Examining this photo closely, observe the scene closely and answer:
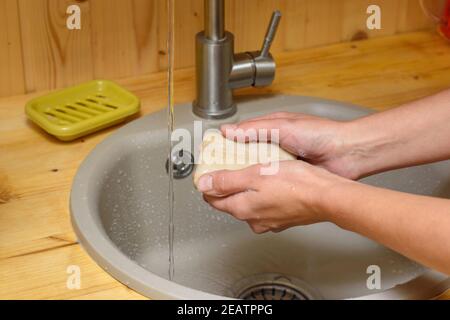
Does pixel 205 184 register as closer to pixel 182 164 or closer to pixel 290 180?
pixel 290 180

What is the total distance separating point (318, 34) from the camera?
1353 mm

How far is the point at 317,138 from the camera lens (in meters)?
0.98

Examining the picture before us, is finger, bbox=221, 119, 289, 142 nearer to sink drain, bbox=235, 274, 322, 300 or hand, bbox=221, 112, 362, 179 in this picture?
hand, bbox=221, 112, 362, 179

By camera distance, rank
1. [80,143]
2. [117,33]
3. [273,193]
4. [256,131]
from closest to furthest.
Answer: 1. [273,193]
2. [256,131]
3. [80,143]
4. [117,33]

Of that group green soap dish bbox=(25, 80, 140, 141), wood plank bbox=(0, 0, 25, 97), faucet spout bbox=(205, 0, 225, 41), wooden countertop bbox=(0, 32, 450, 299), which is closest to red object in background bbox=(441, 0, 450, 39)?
wooden countertop bbox=(0, 32, 450, 299)

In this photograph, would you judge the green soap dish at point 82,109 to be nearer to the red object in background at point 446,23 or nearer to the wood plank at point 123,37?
the wood plank at point 123,37

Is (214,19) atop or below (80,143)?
atop

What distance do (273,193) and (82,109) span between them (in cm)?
40

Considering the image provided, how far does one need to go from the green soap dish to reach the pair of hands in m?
0.21

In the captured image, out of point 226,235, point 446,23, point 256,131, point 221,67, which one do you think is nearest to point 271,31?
point 221,67

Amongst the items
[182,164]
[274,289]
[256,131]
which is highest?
[256,131]
